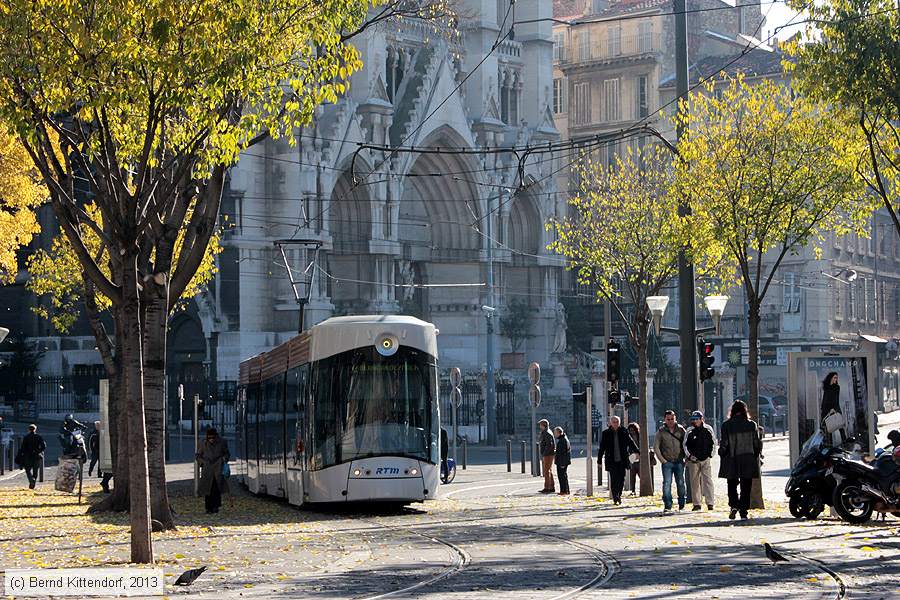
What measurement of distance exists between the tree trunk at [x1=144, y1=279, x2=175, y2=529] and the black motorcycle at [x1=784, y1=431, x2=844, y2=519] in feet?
25.9

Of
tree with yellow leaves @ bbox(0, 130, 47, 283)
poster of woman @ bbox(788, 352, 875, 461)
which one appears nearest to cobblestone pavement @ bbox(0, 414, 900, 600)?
poster of woman @ bbox(788, 352, 875, 461)

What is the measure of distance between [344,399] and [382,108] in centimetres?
4237

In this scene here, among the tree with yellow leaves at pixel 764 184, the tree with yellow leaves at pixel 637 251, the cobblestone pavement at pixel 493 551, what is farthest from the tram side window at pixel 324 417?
the tree with yellow leaves at pixel 764 184

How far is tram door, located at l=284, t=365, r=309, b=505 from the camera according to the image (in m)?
22.9

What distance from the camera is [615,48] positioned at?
278ft

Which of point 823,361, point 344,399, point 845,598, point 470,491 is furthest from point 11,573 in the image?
point 470,491

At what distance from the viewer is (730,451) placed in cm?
2034

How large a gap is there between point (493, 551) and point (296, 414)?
847 cm

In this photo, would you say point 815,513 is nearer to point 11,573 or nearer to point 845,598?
point 845,598

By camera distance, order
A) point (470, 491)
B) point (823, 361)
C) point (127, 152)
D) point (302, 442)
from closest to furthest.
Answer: point (127, 152), point (823, 361), point (302, 442), point (470, 491)

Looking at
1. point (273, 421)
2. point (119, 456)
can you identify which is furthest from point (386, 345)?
point (119, 456)

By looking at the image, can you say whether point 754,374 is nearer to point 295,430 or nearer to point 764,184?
→ point 764,184

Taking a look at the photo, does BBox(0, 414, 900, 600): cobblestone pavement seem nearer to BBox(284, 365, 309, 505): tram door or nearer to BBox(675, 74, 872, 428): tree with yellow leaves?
BBox(284, 365, 309, 505): tram door

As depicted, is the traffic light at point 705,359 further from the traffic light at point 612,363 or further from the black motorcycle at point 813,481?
the black motorcycle at point 813,481
